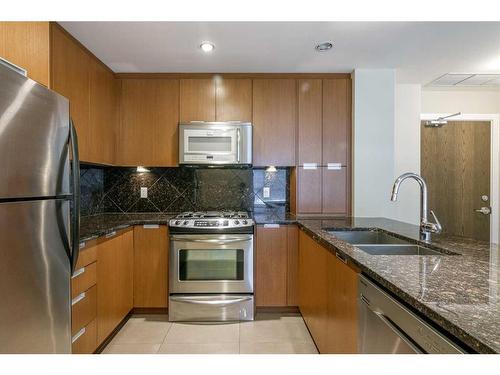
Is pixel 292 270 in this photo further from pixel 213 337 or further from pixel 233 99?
pixel 233 99

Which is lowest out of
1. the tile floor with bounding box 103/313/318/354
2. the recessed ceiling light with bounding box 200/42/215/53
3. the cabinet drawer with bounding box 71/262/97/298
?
the tile floor with bounding box 103/313/318/354

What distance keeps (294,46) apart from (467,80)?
84.1 inches

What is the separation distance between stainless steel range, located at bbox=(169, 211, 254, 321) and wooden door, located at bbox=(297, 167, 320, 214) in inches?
26.7

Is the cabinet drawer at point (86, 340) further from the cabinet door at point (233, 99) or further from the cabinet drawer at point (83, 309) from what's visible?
the cabinet door at point (233, 99)

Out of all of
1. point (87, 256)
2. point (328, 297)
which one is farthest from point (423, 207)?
point (87, 256)

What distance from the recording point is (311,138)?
9.31ft

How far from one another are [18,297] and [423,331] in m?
1.38

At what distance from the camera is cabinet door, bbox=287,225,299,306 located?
258 cm

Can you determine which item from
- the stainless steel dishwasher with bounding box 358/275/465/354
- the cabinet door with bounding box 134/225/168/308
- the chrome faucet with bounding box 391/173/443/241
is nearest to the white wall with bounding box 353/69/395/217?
the chrome faucet with bounding box 391/173/443/241

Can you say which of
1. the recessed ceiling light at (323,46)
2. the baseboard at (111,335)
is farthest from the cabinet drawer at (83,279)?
the recessed ceiling light at (323,46)

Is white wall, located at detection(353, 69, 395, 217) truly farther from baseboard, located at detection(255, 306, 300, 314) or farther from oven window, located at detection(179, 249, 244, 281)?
oven window, located at detection(179, 249, 244, 281)
